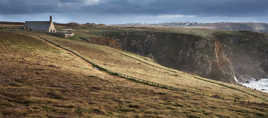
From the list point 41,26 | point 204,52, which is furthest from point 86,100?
point 204,52

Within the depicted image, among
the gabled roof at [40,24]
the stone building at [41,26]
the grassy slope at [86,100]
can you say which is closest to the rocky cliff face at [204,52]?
the stone building at [41,26]

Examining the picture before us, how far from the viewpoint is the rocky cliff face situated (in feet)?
308

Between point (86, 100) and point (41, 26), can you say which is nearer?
point (86, 100)

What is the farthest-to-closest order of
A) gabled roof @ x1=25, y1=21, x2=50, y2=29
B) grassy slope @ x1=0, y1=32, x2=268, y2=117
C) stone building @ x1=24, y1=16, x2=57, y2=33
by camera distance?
1. gabled roof @ x1=25, y1=21, x2=50, y2=29
2. stone building @ x1=24, y1=16, x2=57, y2=33
3. grassy slope @ x1=0, y1=32, x2=268, y2=117

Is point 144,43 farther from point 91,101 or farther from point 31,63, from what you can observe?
point 91,101

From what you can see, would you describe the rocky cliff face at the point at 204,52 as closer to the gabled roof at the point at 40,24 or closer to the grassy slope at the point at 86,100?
the gabled roof at the point at 40,24

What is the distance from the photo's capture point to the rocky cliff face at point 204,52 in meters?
93.8

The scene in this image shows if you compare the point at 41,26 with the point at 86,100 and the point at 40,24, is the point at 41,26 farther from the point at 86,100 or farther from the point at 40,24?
the point at 86,100

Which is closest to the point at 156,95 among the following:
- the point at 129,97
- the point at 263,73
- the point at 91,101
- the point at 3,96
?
the point at 129,97

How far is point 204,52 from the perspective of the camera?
98.2 metres

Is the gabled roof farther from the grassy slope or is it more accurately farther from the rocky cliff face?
the grassy slope

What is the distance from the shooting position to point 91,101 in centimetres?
1741

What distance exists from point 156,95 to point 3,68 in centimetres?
1627

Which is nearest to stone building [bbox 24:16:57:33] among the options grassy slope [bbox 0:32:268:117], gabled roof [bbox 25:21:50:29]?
gabled roof [bbox 25:21:50:29]
